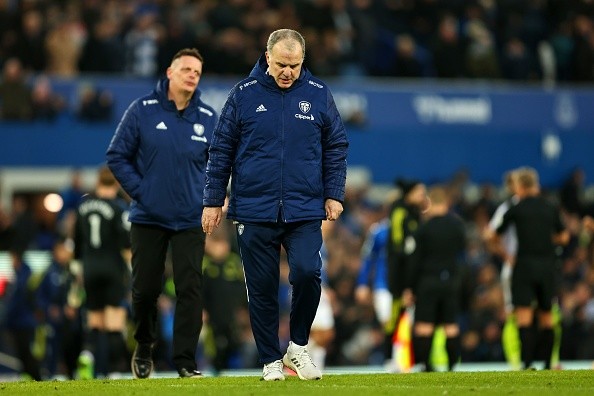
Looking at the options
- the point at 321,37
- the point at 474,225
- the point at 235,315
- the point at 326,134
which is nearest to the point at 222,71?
the point at 321,37

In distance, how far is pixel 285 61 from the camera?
1034cm

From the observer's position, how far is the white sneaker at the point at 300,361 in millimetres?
10648

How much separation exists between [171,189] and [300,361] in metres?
2.14

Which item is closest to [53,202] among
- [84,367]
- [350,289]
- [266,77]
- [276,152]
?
[350,289]

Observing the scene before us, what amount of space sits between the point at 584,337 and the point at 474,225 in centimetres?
310

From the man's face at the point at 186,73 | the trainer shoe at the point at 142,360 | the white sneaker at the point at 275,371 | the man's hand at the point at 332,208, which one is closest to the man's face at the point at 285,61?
the man's hand at the point at 332,208

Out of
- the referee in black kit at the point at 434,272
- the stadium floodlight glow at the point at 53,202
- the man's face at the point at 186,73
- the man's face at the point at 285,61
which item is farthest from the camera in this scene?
the stadium floodlight glow at the point at 53,202

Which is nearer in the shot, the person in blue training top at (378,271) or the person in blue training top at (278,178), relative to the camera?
the person in blue training top at (278,178)

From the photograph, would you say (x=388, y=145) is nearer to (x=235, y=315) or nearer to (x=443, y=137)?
(x=443, y=137)

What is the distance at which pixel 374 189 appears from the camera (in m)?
25.9

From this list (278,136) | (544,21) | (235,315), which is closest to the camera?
(278,136)

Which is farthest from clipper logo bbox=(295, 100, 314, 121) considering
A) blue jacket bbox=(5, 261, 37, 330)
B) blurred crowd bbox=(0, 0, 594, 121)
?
blurred crowd bbox=(0, 0, 594, 121)

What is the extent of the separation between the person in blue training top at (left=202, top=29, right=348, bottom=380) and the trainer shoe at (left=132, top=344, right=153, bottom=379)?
6.60 ft

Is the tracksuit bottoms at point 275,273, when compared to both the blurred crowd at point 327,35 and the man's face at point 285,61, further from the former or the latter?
the blurred crowd at point 327,35
